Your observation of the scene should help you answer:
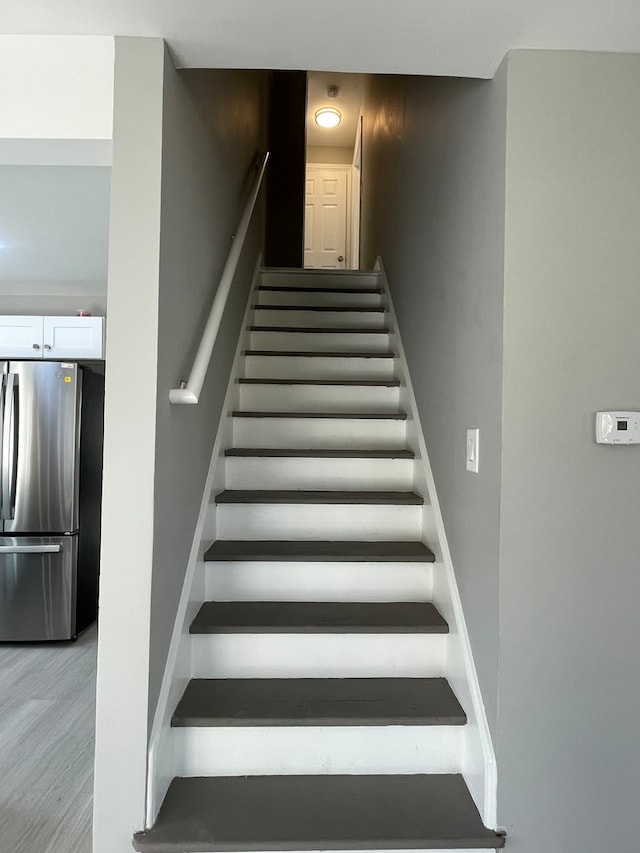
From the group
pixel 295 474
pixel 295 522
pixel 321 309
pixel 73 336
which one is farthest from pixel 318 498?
pixel 73 336

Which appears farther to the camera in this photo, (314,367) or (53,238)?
(53,238)

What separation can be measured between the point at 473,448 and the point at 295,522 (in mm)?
828

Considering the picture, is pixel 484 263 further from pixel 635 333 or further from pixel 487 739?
pixel 487 739

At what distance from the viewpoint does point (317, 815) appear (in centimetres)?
139

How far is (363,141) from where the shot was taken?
5039 mm

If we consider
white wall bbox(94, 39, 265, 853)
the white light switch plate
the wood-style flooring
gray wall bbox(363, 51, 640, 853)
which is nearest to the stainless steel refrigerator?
the wood-style flooring

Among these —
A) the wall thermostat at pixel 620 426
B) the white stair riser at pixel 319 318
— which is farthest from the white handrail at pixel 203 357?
the white stair riser at pixel 319 318

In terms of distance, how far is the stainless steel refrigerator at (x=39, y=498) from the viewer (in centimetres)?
316

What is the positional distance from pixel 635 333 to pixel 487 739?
1091 millimetres

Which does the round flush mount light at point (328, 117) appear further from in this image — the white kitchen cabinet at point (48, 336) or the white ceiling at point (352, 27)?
the white ceiling at point (352, 27)

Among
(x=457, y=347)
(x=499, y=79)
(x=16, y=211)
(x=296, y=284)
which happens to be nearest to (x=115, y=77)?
(x=499, y=79)

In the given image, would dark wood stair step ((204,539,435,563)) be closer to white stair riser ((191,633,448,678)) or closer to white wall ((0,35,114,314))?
white stair riser ((191,633,448,678))

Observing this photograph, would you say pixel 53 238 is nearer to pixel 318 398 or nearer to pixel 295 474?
pixel 318 398

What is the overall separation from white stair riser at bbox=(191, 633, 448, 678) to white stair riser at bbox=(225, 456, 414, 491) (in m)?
0.73
